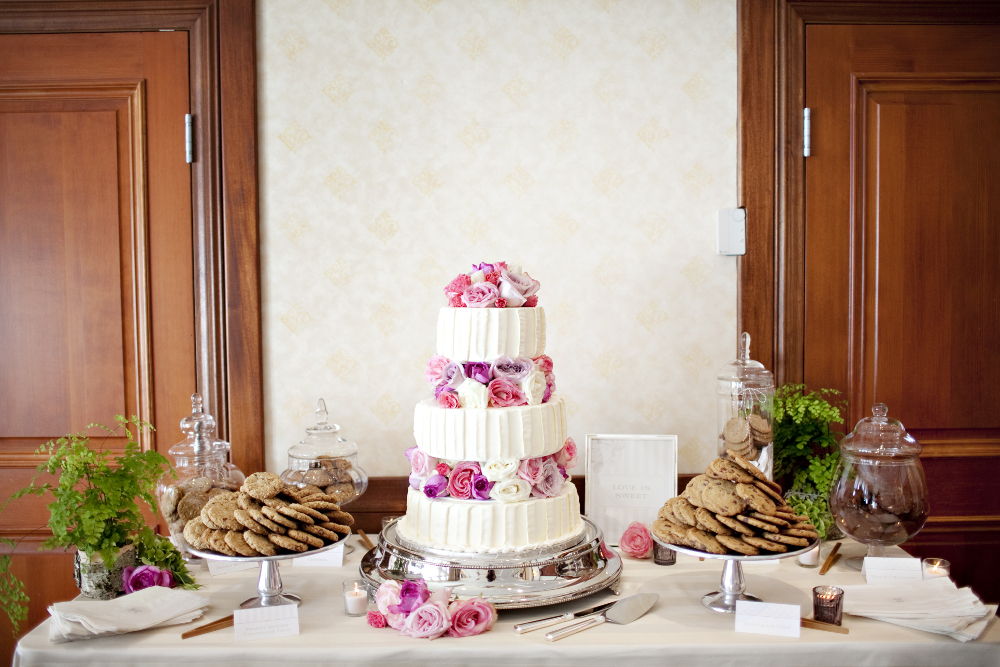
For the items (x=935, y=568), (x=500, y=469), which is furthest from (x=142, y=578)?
(x=935, y=568)

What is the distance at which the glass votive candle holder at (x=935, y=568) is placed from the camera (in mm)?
1929

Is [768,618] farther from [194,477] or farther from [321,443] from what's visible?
[194,477]

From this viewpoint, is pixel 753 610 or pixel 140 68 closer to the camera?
pixel 753 610

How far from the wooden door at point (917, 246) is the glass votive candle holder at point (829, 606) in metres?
0.97

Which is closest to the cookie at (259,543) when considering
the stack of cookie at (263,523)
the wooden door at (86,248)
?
the stack of cookie at (263,523)

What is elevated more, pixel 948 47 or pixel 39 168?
pixel 948 47

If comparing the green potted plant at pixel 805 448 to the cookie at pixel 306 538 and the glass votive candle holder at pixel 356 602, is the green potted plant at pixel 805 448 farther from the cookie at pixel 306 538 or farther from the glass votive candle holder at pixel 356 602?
the cookie at pixel 306 538

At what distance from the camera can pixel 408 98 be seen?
2424mm

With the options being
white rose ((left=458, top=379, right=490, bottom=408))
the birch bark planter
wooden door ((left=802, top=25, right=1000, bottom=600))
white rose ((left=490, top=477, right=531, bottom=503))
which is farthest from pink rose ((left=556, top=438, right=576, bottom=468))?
the birch bark planter

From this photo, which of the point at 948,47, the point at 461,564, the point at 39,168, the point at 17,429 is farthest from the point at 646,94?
the point at 17,429

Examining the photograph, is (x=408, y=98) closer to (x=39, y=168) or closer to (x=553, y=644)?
(x=39, y=168)

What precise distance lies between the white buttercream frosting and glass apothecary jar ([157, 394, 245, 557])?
849mm

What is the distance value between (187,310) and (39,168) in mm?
694

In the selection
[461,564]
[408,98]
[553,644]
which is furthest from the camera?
[408,98]
